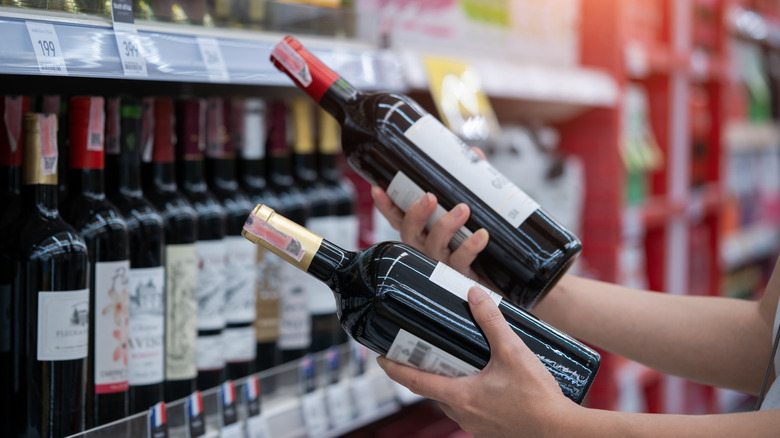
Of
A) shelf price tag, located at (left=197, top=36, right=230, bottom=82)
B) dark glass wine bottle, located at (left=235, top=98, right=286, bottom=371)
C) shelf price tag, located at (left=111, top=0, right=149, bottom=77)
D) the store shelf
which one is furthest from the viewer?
dark glass wine bottle, located at (left=235, top=98, right=286, bottom=371)

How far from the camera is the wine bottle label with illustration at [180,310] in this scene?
1.10 meters

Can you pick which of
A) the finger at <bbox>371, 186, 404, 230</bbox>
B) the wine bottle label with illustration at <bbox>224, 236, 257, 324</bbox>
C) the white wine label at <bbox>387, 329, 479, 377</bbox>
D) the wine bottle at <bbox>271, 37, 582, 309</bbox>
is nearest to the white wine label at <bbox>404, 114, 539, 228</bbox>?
the wine bottle at <bbox>271, 37, 582, 309</bbox>

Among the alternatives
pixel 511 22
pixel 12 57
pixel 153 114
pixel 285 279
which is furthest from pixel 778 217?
pixel 12 57

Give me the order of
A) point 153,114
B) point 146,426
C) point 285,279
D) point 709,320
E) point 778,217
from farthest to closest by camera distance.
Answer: point 778,217 < point 285,279 < point 709,320 < point 153,114 < point 146,426

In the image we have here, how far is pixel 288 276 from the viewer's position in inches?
53.0

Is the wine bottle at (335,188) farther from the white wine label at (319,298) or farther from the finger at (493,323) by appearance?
the finger at (493,323)

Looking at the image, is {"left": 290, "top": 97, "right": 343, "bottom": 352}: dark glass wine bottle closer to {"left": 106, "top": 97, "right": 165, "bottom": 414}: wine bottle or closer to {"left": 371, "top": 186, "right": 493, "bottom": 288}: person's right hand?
{"left": 371, "top": 186, "right": 493, "bottom": 288}: person's right hand

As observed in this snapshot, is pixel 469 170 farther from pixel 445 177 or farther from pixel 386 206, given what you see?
pixel 386 206

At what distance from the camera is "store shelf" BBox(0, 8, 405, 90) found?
81 centimetres

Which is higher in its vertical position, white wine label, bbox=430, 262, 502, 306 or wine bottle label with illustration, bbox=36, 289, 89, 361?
white wine label, bbox=430, 262, 502, 306

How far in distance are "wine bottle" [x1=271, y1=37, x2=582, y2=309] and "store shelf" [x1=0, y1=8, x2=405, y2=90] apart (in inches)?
2.9

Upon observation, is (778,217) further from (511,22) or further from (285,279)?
(285,279)

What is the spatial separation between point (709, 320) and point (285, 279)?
27.3 inches

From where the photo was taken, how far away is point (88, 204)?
0.99 m
